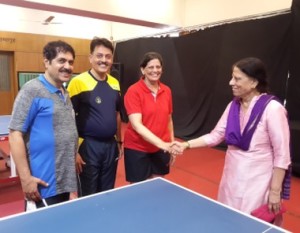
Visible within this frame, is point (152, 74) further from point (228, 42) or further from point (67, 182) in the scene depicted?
point (228, 42)

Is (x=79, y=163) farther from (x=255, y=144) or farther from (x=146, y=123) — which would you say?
(x=255, y=144)

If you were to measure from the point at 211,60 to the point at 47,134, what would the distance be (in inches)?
182

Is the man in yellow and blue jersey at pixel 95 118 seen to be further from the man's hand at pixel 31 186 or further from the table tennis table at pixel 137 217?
the table tennis table at pixel 137 217

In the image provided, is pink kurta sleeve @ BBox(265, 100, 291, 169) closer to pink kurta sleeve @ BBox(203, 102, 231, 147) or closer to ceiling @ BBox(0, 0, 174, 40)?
pink kurta sleeve @ BBox(203, 102, 231, 147)

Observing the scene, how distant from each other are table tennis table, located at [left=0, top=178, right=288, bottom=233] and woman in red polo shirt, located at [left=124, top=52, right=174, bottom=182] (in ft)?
2.36

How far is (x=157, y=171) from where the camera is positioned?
234cm

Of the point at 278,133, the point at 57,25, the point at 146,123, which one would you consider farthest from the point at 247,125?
the point at 57,25

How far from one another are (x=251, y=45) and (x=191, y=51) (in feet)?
5.06

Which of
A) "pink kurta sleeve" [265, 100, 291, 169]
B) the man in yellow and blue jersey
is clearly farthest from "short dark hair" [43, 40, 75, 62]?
"pink kurta sleeve" [265, 100, 291, 169]

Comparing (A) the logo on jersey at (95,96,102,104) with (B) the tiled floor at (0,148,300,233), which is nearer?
(A) the logo on jersey at (95,96,102,104)

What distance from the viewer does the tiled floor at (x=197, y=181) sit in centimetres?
297

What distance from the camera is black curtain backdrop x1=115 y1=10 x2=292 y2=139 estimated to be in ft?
14.8

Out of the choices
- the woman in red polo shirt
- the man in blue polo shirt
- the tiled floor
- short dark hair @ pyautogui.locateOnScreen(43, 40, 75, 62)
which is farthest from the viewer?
the tiled floor

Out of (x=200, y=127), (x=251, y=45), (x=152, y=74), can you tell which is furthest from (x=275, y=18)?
(x=152, y=74)
